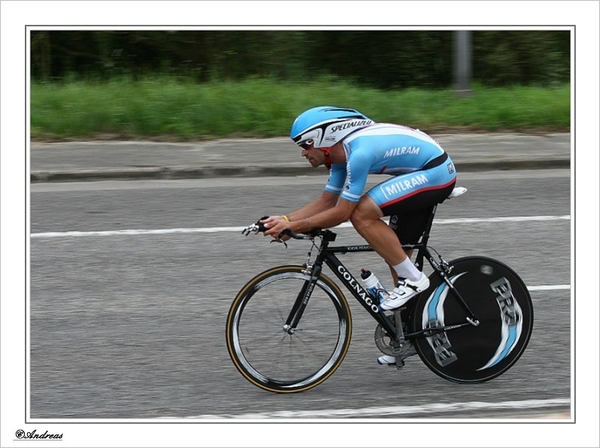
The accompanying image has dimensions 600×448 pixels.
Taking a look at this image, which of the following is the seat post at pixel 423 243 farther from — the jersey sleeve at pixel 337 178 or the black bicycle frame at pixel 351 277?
the jersey sleeve at pixel 337 178

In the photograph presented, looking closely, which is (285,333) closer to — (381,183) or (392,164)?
(381,183)

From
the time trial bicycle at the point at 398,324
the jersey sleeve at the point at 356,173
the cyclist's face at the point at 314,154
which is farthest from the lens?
the time trial bicycle at the point at 398,324

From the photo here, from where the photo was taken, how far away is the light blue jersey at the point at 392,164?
558 cm

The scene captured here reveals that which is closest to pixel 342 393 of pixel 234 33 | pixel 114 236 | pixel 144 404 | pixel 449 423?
pixel 449 423

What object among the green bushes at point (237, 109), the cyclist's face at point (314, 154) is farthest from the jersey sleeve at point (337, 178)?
the green bushes at point (237, 109)

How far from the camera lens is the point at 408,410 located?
5797mm

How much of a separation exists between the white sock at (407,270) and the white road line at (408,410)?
774 mm

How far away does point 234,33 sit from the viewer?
17484mm

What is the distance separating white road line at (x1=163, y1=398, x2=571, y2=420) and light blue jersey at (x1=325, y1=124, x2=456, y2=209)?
1221 millimetres

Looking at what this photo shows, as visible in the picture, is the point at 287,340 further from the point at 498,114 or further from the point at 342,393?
the point at 498,114

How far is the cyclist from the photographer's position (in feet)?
18.4

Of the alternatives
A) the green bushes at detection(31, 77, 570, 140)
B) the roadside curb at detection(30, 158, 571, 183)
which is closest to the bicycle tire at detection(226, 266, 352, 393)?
the roadside curb at detection(30, 158, 571, 183)

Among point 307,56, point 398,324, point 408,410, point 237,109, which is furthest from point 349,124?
point 307,56

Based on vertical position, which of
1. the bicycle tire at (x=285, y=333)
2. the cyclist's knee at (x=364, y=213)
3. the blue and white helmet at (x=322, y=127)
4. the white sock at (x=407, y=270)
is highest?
the blue and white helmet at (x=322, y=127)
